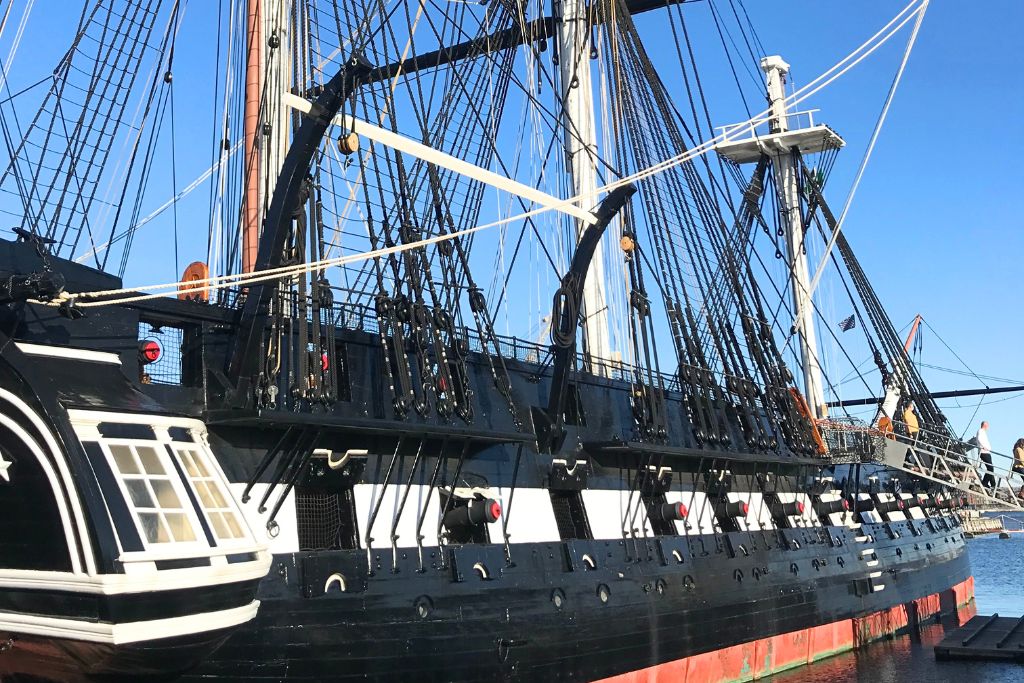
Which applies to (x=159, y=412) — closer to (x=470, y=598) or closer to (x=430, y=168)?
(x=470, y=598)

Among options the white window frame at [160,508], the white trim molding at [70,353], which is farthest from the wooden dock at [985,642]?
the white trim molding at [70,353]

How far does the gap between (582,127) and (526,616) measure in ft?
48.5

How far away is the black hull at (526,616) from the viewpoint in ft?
33.4

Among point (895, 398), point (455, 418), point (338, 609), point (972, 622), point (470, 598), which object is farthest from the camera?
point (895, 398)

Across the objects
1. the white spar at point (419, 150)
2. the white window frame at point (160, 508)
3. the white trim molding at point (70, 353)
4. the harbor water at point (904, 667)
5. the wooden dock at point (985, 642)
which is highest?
the white spar at point (419, 150)

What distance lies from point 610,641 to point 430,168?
7.66 meters

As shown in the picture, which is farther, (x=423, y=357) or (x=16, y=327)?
(x=423, y=357)

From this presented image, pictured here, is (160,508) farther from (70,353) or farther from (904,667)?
(904,667)

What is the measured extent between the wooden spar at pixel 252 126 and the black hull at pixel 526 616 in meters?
6.72

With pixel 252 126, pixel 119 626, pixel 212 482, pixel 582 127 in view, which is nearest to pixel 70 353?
pixel 212 482

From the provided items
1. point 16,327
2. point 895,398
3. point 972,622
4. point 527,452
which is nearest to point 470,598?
point 527,452

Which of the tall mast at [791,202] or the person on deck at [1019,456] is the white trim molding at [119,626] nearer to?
the person on deck at [1019,456]

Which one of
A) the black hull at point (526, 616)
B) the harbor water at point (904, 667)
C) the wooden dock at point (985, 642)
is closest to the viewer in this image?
the black hull at point (526, 616)

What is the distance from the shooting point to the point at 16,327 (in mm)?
9133
